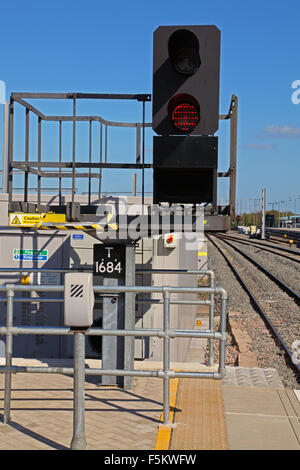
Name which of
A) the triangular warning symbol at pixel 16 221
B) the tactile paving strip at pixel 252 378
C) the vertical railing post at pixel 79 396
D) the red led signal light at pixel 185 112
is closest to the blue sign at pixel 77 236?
the triangular warning symbol at pixel 16 221

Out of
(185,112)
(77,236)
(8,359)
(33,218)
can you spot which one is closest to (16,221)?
(33,218)

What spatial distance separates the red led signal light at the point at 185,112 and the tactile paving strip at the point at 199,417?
2.46 meters

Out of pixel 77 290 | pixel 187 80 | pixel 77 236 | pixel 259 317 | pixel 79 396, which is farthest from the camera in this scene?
pixel 259 317

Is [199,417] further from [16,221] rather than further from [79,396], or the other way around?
[16,221]

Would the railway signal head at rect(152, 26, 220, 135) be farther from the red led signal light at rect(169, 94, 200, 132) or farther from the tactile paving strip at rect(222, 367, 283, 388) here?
the tactile paving strip at rect(222, 367, 283, 388)

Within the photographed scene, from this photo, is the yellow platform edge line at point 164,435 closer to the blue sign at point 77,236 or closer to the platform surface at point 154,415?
the platform surface at point 154,415

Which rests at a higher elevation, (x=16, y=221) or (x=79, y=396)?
(x=16, y=221)

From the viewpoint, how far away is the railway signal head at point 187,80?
519cm

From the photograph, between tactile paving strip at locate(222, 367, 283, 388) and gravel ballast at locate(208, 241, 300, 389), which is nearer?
tactile paving strip at locate(222, 367, 283, 388)

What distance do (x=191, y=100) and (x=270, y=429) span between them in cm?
281

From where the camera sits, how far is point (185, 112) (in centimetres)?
522

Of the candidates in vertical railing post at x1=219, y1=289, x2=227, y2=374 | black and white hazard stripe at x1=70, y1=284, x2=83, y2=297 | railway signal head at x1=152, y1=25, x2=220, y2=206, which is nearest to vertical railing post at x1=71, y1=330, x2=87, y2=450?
black and white hazard stripe at x1=70, y1=284, x2=83, y2=297

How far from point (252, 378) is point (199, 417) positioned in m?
1.65

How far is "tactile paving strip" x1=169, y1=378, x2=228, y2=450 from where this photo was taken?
15.2 feet
